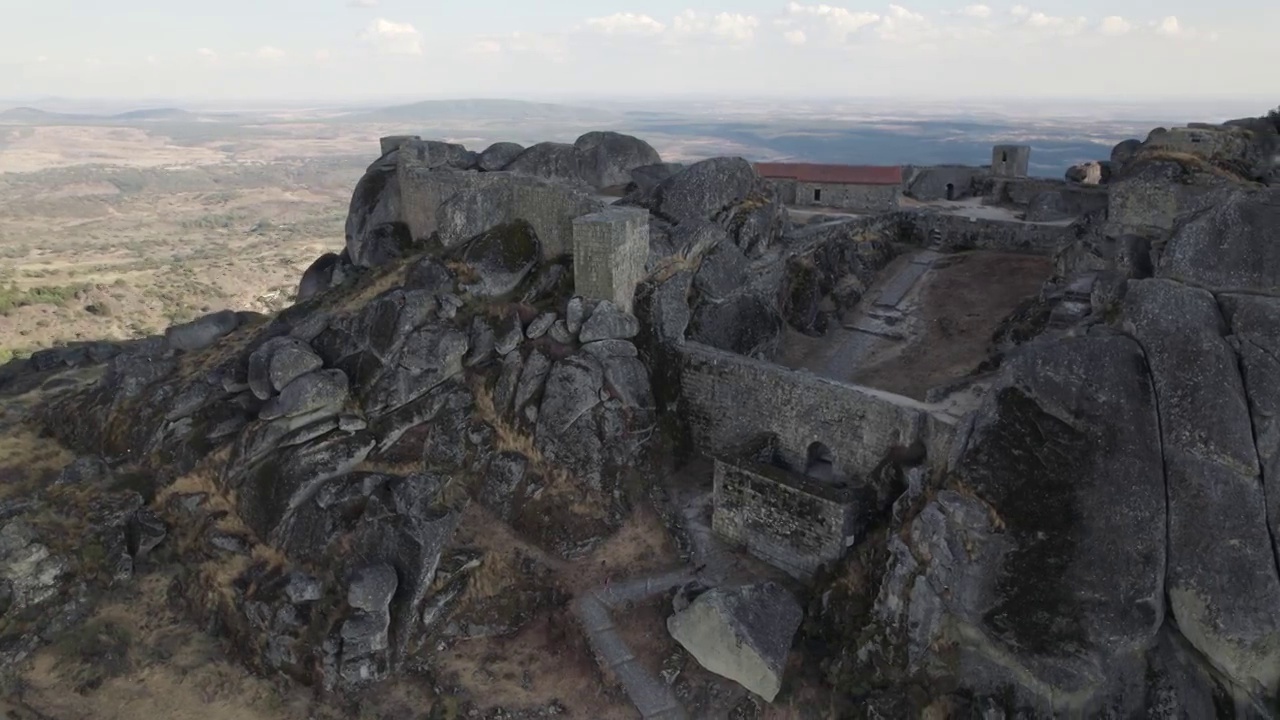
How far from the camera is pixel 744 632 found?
13211 mm

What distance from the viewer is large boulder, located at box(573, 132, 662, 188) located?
27.5 meters

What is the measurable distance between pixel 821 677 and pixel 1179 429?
6926 millimetres

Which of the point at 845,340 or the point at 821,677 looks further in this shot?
the point at 845,340

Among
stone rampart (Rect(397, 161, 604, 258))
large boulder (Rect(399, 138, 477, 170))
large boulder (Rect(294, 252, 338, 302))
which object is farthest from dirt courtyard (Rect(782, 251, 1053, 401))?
large boulder (Rect(294, 252, 338, 302))

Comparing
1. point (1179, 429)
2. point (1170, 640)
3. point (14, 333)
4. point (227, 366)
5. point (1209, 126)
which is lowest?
point (14, 333)

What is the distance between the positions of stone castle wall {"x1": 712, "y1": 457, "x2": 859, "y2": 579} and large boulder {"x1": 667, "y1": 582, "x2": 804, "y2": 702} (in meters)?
1.26

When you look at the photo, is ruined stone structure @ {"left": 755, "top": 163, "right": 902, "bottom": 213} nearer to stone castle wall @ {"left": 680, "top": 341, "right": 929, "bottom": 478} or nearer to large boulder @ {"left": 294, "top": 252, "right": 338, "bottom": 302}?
stone castle wall @ {"left": 680, "top": 341, "right": 929, "bottom": 478}

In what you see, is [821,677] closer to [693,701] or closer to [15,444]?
[693,701]

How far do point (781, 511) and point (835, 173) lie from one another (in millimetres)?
19890

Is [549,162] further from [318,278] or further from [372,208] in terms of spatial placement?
[318,278]

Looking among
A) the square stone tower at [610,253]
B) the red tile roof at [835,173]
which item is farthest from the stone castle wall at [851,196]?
the square stone tower at [610,253]

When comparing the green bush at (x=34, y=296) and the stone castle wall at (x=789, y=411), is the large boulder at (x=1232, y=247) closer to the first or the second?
the stone castle wall at (x=789, y=411)

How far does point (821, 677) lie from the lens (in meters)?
13.1

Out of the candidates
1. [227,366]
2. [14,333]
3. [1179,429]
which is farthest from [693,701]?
[14,333]
